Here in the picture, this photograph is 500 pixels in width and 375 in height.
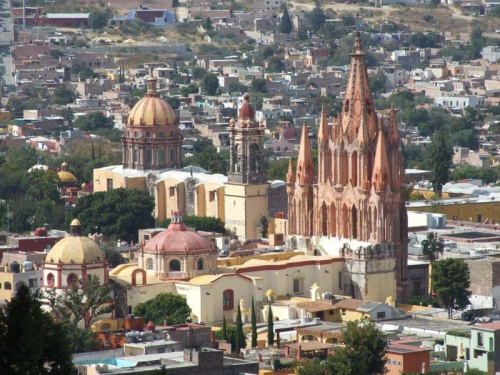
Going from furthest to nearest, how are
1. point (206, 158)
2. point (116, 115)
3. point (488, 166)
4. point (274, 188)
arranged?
point (116, 115) → point (488, 166) → point (206, 158) → point (274, 188)

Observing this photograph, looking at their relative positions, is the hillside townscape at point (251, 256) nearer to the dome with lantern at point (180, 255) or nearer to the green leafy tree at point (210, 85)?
the dome with lantern at point (180, 255)

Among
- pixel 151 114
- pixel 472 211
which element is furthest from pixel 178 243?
pixel 151 114

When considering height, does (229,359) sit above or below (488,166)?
below

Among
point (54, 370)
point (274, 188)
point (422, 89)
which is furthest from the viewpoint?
point (422, 89)

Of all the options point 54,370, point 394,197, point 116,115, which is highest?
point 116,115

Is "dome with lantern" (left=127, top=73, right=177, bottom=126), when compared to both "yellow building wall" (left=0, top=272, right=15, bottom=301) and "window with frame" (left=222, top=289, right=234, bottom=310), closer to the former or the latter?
"yellow building wall" (left=0, top=272, right=15, bottom=301)

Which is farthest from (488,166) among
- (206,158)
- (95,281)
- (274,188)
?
(95,281)

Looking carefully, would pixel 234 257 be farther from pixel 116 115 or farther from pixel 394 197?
pixel 116 115

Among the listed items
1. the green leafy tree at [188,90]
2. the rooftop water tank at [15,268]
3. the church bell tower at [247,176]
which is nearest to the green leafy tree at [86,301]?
the rooftop water tank at [15,268]

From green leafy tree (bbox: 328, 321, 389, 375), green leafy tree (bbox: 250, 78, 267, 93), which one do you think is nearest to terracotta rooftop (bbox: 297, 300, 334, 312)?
green leafy tree (bbox: 328, 321, 389, 375)
